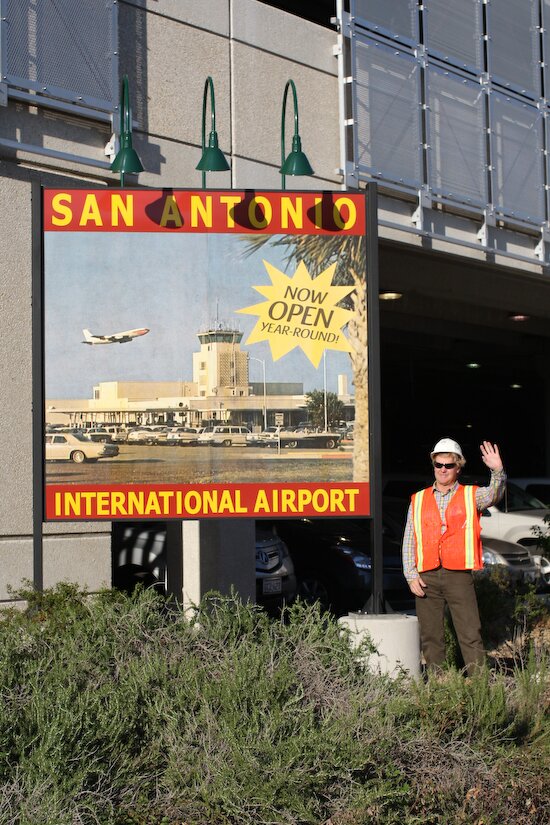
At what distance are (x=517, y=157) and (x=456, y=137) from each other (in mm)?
1278

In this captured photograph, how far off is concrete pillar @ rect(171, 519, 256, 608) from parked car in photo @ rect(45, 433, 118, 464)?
8.78 ft

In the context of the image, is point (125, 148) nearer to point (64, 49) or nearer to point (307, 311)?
point (64, 49)

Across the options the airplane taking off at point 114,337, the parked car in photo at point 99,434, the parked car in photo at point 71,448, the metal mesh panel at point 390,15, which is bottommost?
the parked car in photo at point 71,448

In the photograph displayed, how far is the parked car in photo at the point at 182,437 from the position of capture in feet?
26.1

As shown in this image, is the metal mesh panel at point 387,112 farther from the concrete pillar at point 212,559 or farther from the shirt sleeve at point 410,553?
the shirt sleeve at point 410,553

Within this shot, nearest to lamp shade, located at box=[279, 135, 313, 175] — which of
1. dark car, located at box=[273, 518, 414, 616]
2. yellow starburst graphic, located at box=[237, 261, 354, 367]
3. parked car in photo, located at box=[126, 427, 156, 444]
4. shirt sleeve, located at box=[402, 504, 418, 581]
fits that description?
yellow starburst graphic, located at box=[237, 261, 354, 367]

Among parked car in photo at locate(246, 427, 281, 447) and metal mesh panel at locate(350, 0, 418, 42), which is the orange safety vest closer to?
parked car in photo at locate(246, 427, 281, 447)

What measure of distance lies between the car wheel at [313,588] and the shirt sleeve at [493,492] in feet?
15.4

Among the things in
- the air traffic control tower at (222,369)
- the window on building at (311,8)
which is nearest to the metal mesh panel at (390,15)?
the window on building at (311,8)

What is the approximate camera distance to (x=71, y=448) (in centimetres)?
775

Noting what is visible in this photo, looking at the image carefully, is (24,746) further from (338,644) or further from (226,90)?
(226,90)

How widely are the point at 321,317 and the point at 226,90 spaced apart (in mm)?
3797

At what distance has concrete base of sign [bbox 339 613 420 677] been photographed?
7.47 m

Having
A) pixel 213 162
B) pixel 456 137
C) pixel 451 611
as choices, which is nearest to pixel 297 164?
pixel 213 162
